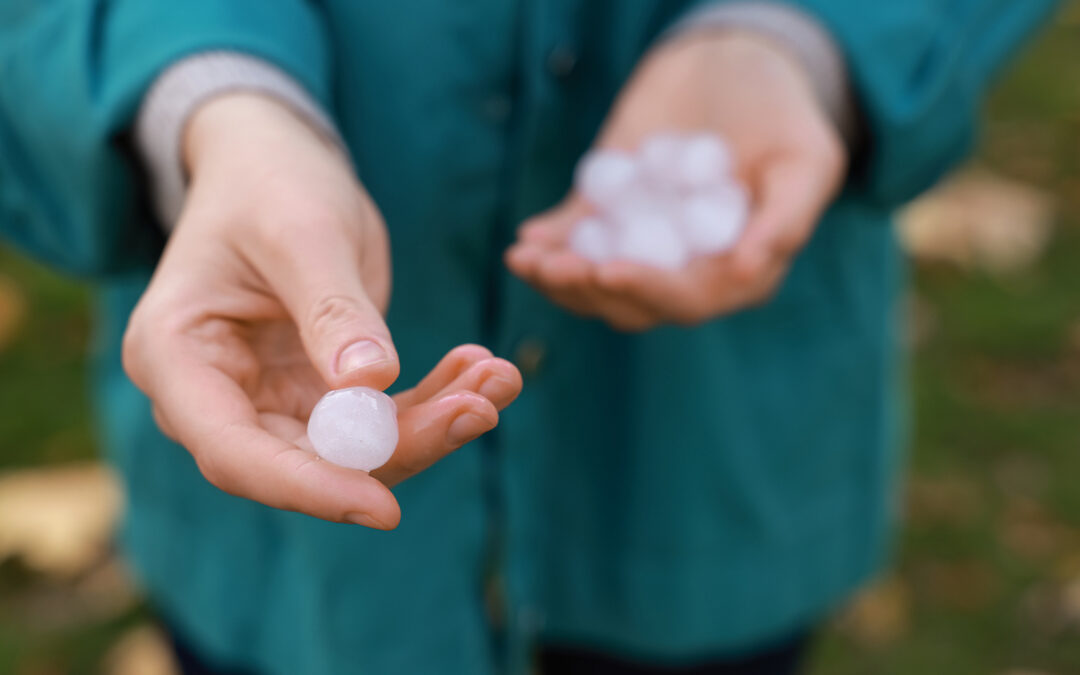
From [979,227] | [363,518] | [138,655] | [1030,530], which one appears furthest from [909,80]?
[979,227]

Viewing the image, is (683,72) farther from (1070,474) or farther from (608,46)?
(1070,474)

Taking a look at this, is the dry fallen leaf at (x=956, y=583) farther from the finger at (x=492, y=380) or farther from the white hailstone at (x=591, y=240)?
the finger at (x=492, y=380)

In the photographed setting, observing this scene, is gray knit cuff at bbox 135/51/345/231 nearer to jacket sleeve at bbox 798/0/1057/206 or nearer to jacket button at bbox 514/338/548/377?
jacket button at bbox 514/338/548/377

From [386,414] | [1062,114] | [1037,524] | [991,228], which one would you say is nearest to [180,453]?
[386,414]

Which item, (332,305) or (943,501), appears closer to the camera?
(332,305)

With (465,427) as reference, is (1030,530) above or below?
below

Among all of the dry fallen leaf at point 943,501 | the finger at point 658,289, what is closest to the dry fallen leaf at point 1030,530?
the dry fallen leaf at point 943,501

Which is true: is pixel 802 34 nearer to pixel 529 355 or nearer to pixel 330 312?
pixel 529 355
